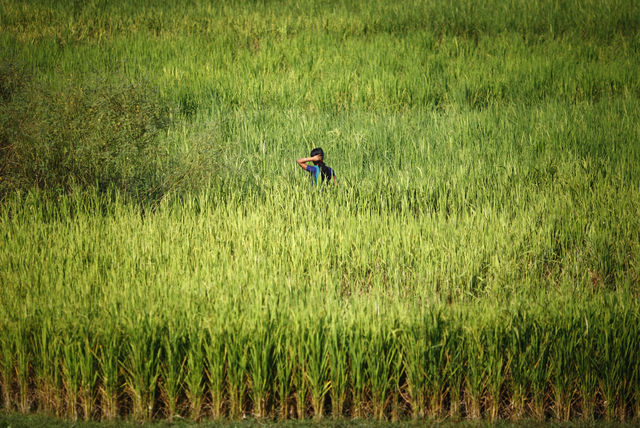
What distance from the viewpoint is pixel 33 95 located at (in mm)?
6254

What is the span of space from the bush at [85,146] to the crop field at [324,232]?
0.03m

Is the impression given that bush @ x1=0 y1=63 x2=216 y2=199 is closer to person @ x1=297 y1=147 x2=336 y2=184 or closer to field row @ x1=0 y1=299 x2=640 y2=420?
person @ x1=297 y1=147 x2=336 y2=184

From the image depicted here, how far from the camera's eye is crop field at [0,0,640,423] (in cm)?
355

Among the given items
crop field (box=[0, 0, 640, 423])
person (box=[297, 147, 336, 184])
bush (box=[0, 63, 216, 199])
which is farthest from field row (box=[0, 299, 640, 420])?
bush (box=[0, 63, 216, 199])

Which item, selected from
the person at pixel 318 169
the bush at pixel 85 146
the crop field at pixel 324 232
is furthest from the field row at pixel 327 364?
the bush at pixel 85 146

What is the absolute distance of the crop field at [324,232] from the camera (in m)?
3.55

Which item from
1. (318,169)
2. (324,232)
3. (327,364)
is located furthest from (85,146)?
(327,364)

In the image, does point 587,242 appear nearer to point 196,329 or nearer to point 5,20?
point 196,329

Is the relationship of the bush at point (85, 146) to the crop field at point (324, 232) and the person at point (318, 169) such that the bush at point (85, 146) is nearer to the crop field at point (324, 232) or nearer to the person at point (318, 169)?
the crop field at point (324, 232)

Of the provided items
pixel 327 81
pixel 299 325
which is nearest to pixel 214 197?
pixel 299 325

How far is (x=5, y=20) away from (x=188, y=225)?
930cm

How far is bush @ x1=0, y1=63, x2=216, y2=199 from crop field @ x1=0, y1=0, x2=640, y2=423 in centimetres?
3

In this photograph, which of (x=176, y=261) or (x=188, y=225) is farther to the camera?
(x=188, y=225)

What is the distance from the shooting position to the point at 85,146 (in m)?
5.82
